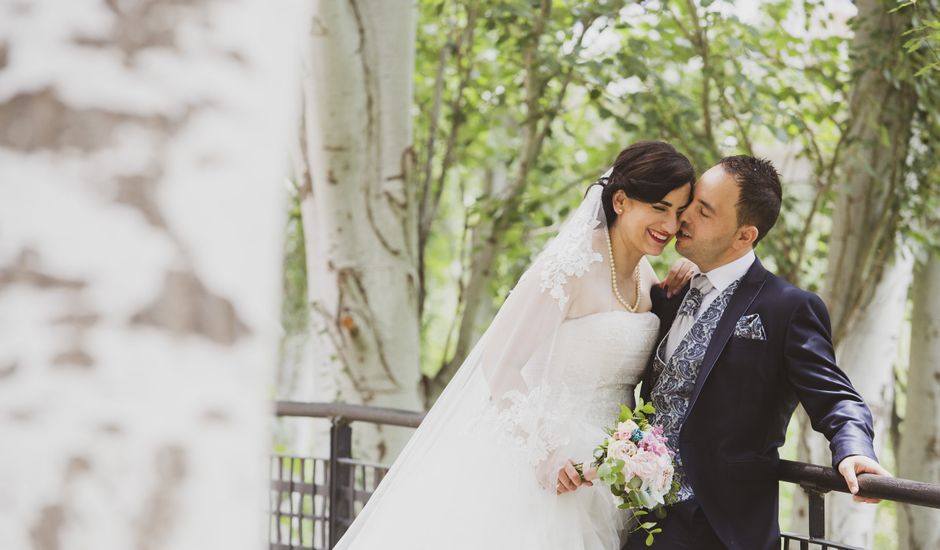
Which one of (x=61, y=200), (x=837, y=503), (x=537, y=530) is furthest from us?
(x=837, y=503)

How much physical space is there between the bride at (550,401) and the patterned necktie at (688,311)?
0.31 feet

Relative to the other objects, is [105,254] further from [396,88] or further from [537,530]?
[396,88]

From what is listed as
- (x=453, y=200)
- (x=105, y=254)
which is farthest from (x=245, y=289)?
(x=453, y=200)

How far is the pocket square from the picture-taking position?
271 centimetres

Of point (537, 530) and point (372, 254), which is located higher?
point (372, 254)

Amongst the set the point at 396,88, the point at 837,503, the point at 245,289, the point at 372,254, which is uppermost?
the point at 396,88

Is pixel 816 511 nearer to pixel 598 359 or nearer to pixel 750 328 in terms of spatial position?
pixel 750 328

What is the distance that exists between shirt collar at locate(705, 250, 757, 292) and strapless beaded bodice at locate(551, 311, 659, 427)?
278 mm

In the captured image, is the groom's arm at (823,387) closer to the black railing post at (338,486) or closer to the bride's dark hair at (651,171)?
the bride's dark hair at (651,171)

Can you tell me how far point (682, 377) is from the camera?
2811 millimetres

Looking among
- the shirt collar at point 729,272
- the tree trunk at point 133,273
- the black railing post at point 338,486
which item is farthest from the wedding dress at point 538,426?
the tree trunk at point 133,273

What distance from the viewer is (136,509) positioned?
2.25ft

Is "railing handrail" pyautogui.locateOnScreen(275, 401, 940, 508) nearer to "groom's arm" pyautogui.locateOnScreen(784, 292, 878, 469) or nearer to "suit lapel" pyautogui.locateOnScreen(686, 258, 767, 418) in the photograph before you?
"groom's arm" pyautogui.locateOnScreen(784, 292, 878, 469)

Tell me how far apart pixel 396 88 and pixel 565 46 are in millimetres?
1483
